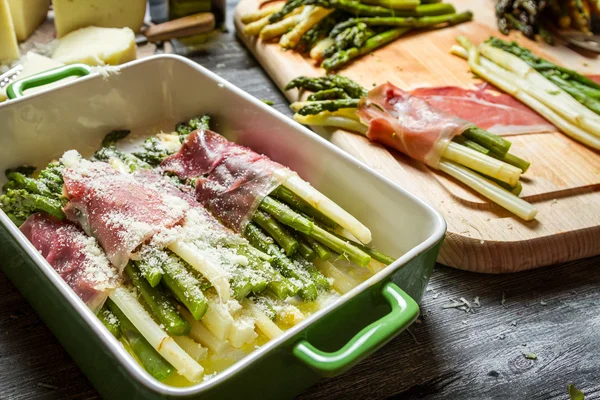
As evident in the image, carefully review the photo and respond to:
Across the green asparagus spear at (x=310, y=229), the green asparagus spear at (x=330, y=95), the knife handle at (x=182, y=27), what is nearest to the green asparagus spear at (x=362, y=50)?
the green asparagus spear at (x=330, y=95)

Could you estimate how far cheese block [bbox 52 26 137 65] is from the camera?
8.43 feet

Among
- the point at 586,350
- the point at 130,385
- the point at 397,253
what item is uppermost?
the point at 130,385

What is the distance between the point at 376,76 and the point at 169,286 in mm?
1729

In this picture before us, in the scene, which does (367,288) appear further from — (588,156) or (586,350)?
(588,156)

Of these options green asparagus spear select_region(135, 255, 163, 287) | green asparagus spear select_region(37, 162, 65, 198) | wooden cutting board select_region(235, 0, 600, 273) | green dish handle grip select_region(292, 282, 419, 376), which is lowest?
wooden cutting board select_region(235, 0, 600, 273)

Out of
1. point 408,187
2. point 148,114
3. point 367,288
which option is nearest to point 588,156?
point 408,187

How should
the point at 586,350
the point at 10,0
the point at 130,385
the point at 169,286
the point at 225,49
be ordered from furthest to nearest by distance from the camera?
the point at 225,49 < the point at 10,0 < the point at 586,350 < the point at 169,286 < the point at 130,385

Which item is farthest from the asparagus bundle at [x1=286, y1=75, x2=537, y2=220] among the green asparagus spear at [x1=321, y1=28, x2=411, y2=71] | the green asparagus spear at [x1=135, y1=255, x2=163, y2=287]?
the green asparagus spear at [x1=135, y1=255, x2=163, y2=287]

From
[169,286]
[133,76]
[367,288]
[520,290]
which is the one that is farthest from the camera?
[133,76]

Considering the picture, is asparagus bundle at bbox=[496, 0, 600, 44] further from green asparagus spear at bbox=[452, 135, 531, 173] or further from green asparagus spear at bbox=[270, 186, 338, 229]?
green asparagus spear at bbox=[270, 186, 338, 229]

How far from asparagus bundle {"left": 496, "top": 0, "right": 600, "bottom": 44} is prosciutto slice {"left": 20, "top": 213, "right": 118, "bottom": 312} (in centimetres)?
260

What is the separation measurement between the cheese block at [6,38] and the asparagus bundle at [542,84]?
81.1 inches

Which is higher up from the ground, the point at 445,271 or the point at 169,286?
the point at 169,286

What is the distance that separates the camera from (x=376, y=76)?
288 centimetres
